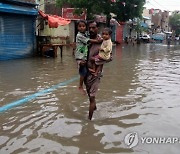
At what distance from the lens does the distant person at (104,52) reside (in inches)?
199

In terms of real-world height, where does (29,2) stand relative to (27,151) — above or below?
above

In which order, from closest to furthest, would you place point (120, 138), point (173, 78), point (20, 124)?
point (120, 138), point (20, 124), point (173, 78)

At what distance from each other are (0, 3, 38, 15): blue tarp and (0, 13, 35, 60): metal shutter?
1.11ft

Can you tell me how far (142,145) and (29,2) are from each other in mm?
14875

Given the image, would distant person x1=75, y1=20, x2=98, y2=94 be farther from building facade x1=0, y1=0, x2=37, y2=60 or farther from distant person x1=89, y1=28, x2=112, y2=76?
building facade x1=0, y1=0, x2=37, y2=60

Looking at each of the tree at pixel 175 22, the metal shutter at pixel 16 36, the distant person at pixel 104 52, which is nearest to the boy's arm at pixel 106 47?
the distant person at pixel 104 52

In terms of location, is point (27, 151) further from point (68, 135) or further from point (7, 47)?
point (7, 47)

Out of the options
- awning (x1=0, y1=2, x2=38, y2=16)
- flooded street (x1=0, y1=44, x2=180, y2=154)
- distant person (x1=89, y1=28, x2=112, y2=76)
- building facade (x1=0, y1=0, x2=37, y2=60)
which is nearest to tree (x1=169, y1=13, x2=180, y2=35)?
building facade (x1=0, y1=0, x2=37, y2=60)

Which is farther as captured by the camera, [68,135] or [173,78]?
[173,78]

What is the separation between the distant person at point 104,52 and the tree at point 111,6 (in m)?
26.7

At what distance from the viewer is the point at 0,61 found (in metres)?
14.5

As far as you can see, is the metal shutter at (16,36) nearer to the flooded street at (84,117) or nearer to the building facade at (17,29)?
the building facade at (17,29)

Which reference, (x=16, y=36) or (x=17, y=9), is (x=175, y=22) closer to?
(x=16, y=36)

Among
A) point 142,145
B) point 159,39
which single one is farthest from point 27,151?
point 159,39
